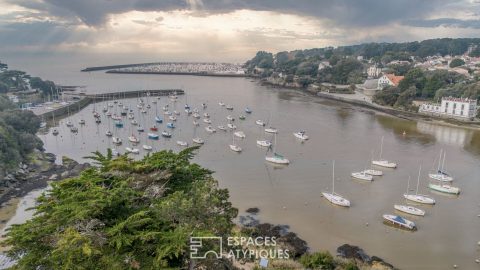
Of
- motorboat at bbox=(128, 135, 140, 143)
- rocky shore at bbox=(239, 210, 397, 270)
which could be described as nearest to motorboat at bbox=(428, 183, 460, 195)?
rocky shore at bbox=(239, 210, 397, 270)

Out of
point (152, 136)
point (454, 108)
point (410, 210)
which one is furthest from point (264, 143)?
point (454, 108)

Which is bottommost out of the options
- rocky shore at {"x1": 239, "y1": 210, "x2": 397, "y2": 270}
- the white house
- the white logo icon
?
rocky shore at {"x1": 239, "y1": 210, "x2": 397, "y2": 270}

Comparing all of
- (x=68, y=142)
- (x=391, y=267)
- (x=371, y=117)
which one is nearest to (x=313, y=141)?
(x=371, y=117)

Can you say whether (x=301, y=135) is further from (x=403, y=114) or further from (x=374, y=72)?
(x=374, y=72)

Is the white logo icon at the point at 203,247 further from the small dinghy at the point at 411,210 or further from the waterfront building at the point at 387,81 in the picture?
the waterfront building at the point at 387,81

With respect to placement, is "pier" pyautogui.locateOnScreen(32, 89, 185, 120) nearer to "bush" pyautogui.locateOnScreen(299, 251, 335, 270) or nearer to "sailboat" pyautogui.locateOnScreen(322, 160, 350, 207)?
"sailboat" pyautogui.locateOnScreen(322, 160, 350, 207)

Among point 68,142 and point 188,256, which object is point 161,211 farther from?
point 68,142
